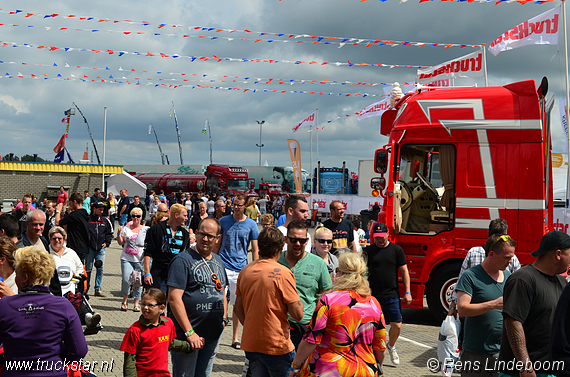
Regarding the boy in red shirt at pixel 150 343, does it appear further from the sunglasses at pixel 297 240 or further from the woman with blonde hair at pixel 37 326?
the sunglasses at pixel 297 240

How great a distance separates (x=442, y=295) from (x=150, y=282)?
4.51 m

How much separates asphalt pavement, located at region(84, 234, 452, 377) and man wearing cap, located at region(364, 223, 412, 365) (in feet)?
1.08

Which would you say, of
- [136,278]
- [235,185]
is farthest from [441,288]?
[235,185]

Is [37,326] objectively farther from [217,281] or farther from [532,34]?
[532,34]

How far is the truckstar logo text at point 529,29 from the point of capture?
10.3m

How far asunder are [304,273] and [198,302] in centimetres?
93

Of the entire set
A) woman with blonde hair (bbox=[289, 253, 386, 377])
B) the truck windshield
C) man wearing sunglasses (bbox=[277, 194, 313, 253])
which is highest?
the truck windshield

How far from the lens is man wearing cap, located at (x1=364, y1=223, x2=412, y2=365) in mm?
6297

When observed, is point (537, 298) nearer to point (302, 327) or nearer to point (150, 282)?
point (302, 327)

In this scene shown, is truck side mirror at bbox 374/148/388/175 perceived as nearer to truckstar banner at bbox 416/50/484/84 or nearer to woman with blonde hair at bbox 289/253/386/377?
truckstar banner at bbox 416/50/484/84

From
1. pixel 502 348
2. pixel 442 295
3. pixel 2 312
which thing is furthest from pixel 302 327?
pixel 442 295

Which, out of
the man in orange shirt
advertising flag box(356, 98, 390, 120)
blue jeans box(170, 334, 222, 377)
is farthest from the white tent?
the man in orange shirt

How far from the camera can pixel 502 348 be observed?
11.3 ft

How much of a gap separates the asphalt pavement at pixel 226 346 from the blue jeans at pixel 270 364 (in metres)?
1.45
